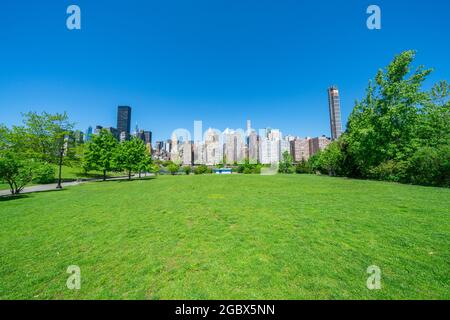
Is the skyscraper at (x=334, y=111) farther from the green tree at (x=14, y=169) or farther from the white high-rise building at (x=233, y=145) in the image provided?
the green tree at (x=14, y=169)

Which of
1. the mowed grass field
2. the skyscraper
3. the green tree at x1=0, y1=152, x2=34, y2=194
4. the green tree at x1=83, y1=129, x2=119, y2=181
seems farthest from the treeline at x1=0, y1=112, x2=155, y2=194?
the skyscraper

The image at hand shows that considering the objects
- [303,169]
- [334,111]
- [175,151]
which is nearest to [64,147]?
[303,169]

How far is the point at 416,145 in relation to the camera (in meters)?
19.6

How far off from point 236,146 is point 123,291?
414 ft

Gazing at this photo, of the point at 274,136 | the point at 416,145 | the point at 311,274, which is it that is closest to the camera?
the point at 311,274

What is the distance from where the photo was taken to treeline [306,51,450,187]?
718 inches

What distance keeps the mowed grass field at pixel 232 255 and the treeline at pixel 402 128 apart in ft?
47.2

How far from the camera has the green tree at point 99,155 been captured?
31.3 meters

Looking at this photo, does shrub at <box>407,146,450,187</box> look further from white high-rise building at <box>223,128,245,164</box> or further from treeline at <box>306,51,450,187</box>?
white high-rise building at <box>223,128,245,164</box>

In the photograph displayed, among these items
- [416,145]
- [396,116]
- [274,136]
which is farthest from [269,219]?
[274,136]

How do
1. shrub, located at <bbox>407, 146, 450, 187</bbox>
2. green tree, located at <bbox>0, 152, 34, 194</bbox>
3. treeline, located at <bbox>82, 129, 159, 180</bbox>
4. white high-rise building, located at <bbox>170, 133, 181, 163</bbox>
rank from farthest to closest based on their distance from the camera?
1. white high-rise building, located at <bbox>170, 133, 181, 163</bbox>
2. treeline, located at <bbox>82, 129, 159, 180</bbox>
3. shrub, located at <bbox>407, 146, 450, 187</bbox>
4. green tree, located at <bbox>0, 152, 34, 194</bbox>

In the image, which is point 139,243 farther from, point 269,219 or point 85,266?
point 269,219

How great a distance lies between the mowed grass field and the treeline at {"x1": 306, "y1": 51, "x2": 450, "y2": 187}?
1440 centimetres
